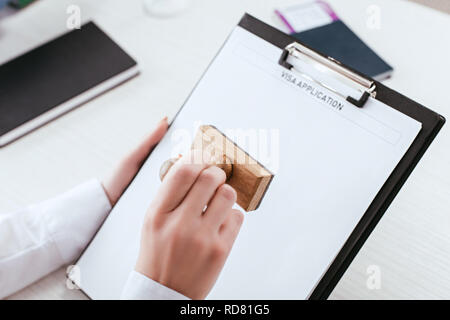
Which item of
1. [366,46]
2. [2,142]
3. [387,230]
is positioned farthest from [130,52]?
[387,230]

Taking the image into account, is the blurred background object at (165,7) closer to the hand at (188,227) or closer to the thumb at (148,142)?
the thumb at (148,142)

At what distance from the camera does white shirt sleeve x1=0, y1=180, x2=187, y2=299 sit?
0.58 m

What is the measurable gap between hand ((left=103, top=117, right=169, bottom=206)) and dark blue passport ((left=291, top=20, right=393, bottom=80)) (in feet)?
1.06

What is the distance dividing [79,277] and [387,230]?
17.3 inches

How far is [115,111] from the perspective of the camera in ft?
2.54

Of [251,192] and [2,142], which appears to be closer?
[251,192]

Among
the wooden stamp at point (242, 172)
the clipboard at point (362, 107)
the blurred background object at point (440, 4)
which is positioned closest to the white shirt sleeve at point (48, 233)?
the wooden stamp at point (242, 172)

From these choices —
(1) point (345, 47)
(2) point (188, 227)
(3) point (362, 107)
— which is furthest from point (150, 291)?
(1) point (345, 47)

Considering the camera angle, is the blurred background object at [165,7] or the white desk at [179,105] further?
the blurred background object at [165,7]

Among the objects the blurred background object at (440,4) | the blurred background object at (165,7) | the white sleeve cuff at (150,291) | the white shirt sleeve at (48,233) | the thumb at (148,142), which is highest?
the blurred background object at (440,4)

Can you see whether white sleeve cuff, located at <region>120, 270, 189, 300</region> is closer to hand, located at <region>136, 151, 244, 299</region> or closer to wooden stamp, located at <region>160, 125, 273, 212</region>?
hand, located at <region>136, 151, 244, 299</region>

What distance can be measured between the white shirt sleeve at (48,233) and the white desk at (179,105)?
0.9 inches

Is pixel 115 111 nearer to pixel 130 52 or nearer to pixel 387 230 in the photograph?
pixel 130 52

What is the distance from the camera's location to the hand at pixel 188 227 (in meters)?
0.46
